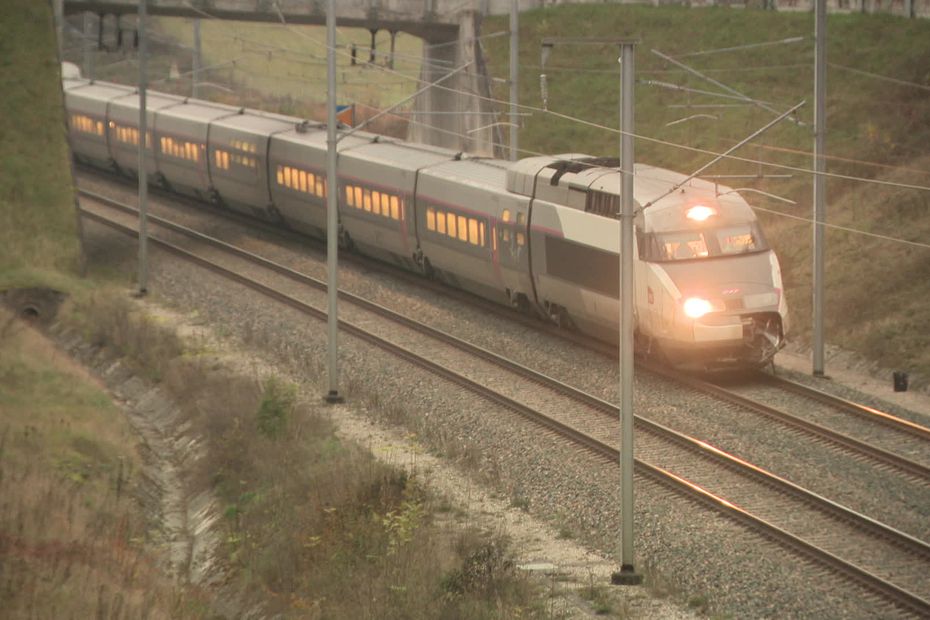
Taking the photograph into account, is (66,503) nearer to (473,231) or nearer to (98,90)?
(473,231)

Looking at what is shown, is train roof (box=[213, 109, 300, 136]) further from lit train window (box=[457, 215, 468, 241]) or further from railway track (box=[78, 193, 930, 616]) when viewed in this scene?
lit train window (box=[457, 215, 468, 241])

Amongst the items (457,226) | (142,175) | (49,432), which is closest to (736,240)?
(457,226)

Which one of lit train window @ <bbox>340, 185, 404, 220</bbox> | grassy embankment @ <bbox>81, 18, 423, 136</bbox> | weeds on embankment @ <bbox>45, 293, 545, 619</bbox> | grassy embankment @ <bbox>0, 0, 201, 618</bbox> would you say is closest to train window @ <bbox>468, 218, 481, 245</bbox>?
lit train window @ <bbox>340, 185, 404, 220</bbox>

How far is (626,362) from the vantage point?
19859 millimetres

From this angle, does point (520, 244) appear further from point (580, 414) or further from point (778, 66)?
point (778, 66)

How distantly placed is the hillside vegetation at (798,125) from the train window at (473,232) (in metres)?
7.07

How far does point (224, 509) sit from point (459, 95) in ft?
109

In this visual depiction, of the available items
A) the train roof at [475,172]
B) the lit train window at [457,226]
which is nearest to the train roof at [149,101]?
the train roof at [475,172]

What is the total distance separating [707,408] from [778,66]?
29.2 m

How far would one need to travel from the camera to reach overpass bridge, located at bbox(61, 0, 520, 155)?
51062mm

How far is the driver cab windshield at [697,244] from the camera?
28.9 m

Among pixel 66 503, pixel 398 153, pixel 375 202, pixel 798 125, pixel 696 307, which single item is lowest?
pixel 66 503

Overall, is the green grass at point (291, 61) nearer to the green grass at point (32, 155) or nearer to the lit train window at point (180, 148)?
the lit train window at point (180, 148)

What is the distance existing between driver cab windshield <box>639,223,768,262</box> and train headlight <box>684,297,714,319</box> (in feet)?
3.29
